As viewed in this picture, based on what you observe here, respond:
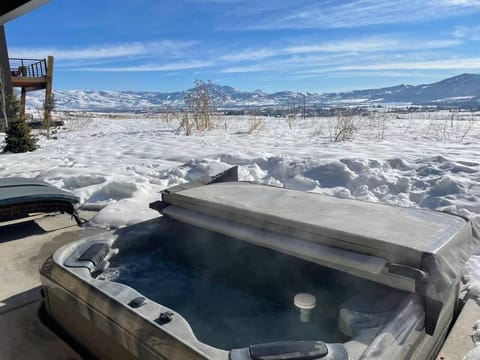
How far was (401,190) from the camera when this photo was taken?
11.1 feet

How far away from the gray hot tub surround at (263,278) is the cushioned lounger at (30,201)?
97 cm

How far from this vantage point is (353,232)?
1.42 metres

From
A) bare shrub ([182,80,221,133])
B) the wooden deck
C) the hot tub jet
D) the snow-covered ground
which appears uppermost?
the wooden deck

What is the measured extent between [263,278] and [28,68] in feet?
46.2

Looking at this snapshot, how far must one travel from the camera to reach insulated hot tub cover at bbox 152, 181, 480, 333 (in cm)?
123

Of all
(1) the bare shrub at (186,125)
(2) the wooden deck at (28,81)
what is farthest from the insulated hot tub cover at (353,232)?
(2) the wooden deck at (28,81)

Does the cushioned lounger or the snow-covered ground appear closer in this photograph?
the cushioned lounger

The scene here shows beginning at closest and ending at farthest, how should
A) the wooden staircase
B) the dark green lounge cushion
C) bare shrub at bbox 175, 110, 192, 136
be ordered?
the dark green lounge cushion → bare shrub at bbox 175, 110, 192, 136 → the wooden staircase

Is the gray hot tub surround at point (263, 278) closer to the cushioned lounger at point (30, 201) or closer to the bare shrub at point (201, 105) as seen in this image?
the cushioned lounger at point (30, 201)

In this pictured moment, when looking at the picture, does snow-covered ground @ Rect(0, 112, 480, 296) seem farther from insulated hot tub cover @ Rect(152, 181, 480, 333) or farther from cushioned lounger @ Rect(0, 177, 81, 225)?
insulated hot tub cover @ Rect(152, 181, 480, 333)

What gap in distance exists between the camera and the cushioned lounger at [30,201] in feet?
8.31

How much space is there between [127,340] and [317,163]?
11.2 ft

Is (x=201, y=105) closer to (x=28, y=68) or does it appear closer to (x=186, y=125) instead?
(x=186, y=125)

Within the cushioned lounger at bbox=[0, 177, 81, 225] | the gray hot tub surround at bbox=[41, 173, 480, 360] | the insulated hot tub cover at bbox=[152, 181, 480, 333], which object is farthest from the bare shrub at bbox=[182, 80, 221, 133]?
the insulated hot tub cover at bbox=[152, 181, 480, 333]
